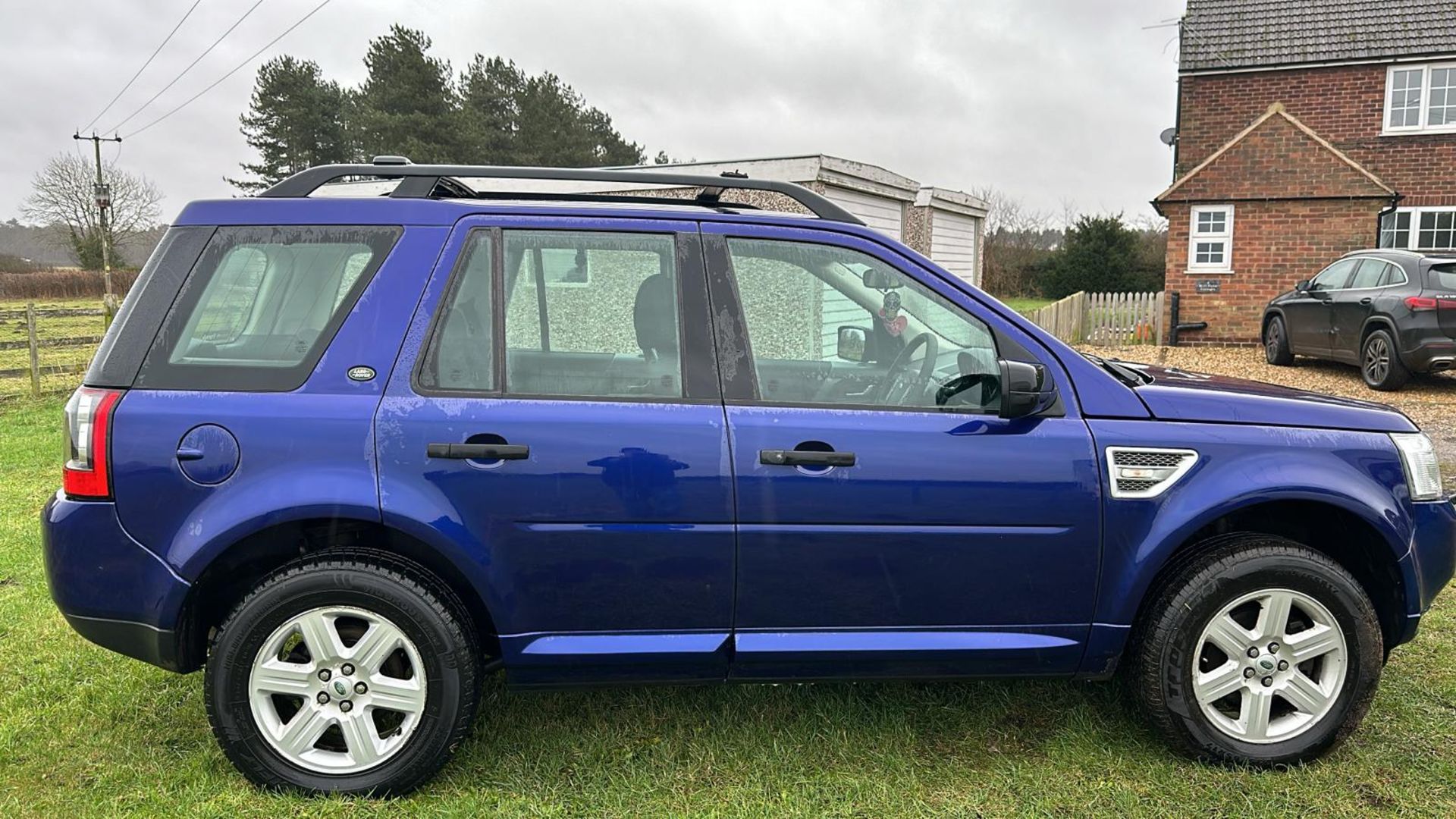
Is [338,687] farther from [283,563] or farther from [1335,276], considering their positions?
[1335,276]

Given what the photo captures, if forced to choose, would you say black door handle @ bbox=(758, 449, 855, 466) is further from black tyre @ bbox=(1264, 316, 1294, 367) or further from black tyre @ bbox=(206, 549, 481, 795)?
black tyre @ bbox=(1264, 316, 1294, 367)

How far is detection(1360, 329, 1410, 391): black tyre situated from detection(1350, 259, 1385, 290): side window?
0.78 metres

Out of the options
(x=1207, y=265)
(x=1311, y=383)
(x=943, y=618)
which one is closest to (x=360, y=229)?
(x=943, y=618)

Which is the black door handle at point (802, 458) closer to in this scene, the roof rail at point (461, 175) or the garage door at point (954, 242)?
the roof rail at point (461, 175)

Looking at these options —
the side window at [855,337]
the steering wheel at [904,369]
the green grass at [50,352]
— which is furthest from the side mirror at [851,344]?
the green grass at [50,352]

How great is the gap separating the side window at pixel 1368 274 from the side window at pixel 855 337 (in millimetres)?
11218

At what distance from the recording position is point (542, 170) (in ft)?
10.1

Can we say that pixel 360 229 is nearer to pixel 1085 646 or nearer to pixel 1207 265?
pixel 1085 646

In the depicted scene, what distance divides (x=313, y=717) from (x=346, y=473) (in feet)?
2.53

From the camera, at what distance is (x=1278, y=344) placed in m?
14.0

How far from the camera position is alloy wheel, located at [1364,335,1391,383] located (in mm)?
11117

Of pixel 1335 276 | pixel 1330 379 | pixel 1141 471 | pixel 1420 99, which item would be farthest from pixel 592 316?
pixel 1420 99

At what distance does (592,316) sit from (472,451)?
0.63 meters

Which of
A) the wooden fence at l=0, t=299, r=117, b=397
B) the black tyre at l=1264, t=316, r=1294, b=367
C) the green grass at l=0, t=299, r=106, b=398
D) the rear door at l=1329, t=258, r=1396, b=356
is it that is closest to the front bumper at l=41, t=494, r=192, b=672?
the wooden fence at l=0, t=299, r=117, b=397
